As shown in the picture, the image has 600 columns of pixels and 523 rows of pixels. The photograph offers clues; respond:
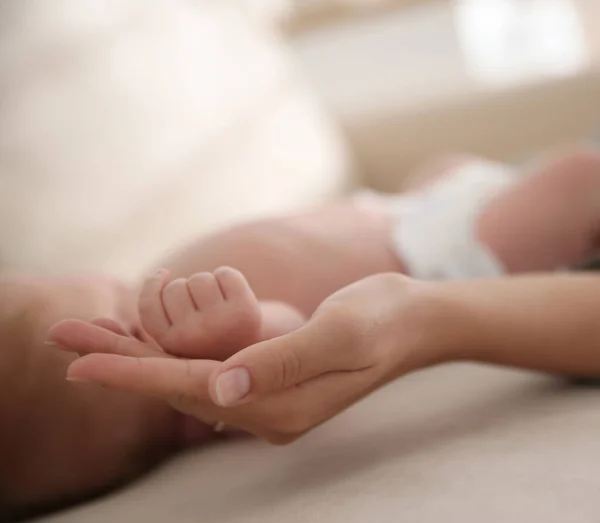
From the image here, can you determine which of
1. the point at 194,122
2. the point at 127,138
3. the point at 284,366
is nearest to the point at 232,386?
the point at 284,366

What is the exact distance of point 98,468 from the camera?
1.72 feet

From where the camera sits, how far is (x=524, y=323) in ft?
1.59

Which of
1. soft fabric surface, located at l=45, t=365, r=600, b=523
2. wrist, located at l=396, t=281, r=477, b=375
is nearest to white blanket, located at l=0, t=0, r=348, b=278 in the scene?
soft fabric surface, located at l=45, t=365, r=600, b=523

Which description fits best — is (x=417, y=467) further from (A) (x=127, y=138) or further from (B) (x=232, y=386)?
(A) (x=127, y=138)

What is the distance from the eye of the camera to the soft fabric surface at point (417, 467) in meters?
0.35

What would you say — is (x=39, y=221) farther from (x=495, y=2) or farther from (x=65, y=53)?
(x=495, y=2)

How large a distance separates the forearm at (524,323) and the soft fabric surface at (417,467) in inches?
1.1

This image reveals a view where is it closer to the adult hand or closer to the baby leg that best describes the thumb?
the adult hand

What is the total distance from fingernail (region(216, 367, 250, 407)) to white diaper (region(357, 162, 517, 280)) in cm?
40

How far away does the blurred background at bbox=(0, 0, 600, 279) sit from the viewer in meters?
0.82

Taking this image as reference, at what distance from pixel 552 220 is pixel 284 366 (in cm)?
44

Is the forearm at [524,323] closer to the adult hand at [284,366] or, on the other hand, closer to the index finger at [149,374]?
the adult hand at [284,366]

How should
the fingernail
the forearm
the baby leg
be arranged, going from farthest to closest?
the baby leg
the forearm
the fingernail

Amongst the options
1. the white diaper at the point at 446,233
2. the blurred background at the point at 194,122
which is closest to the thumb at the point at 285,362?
the white diaper at the point at 446,233
